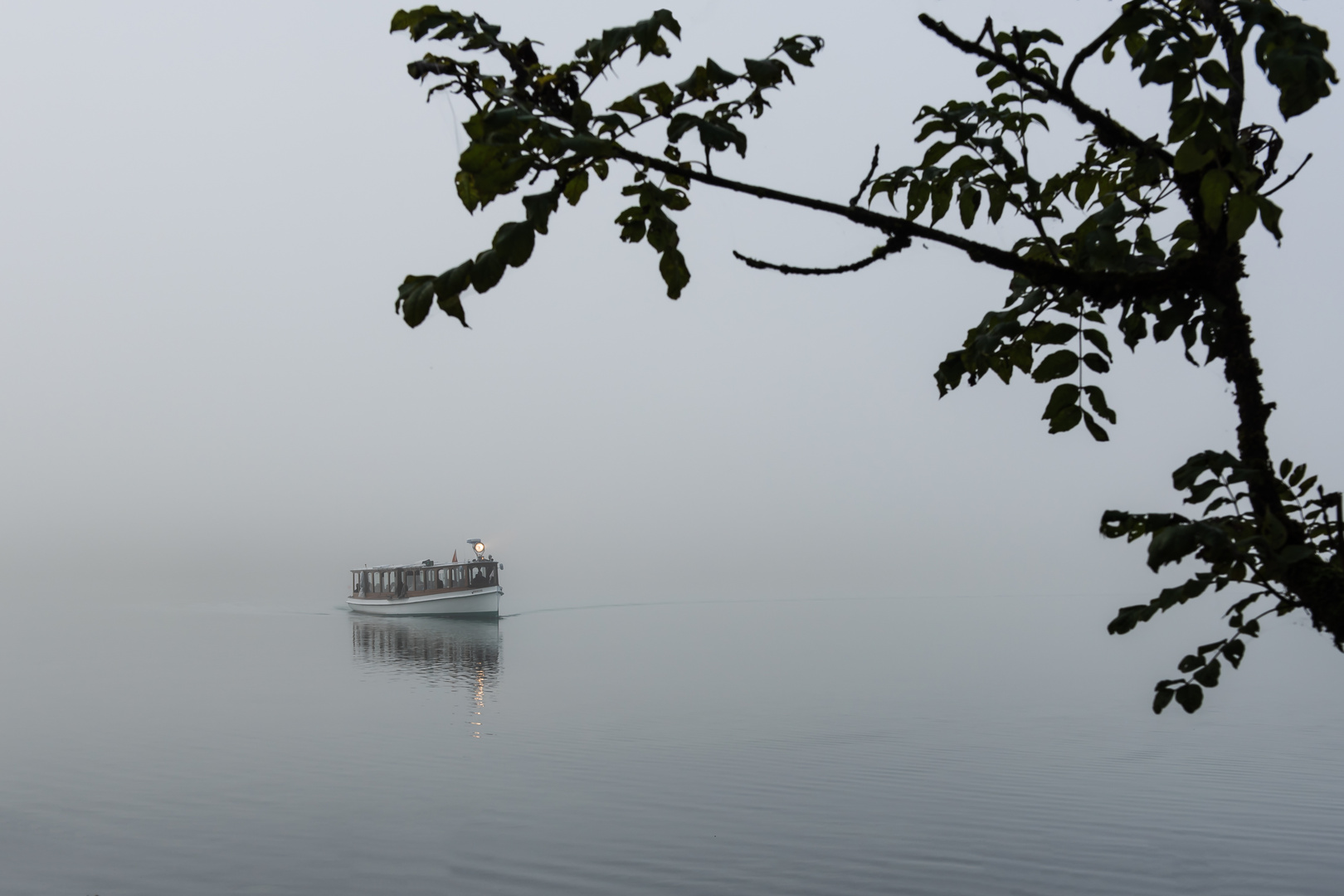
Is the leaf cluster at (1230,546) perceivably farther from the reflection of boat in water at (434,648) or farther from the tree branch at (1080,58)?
the reflection of boat in water at (434,648)

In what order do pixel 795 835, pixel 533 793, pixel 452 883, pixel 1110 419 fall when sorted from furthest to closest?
pixel 533 793 < pixel 795 835 < pixel 452 883 < pixel 1110 419

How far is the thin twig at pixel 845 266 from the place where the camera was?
2.70m

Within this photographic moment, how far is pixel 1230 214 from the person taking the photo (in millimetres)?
2062

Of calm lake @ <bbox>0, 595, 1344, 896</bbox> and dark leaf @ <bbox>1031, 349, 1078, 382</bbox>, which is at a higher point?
dark leaf @ <bbox>1031, 349, 1078, 382</bbox>

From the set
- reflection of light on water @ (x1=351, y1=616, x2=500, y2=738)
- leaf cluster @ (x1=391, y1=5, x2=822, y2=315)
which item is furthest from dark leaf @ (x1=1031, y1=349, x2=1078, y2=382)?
reflection of light on water @ (x1=351, y1=616, x2=500, y2=738)

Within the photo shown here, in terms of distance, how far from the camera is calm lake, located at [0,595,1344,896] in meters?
15.8

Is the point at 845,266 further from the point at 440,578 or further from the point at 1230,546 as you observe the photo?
the point at 440,578

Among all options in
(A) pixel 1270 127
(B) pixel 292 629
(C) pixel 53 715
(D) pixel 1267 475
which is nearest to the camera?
(D) pixel 1267 475

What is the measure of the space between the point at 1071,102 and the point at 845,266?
1.00 meters

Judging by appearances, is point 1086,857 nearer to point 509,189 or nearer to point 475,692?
point 509,189

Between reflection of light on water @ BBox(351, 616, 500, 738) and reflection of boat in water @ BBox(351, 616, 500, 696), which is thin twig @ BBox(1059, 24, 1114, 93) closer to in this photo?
reflection of light on water @ BBox(351, 616, 500, 738)

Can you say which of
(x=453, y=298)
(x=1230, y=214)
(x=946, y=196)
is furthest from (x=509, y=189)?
(x=946, y=196)

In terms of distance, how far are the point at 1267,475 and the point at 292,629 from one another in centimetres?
10931

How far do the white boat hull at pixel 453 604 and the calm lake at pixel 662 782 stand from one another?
23.3 metres
